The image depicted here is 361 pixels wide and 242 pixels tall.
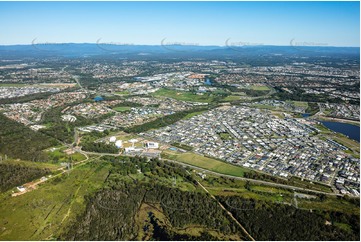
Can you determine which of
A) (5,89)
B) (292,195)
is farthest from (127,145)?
(5,89)

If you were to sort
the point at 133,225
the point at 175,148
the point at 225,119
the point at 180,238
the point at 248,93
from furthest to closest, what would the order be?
the point at 248,93 < the point at 225,119 < the point at 175,148 < the point at 133,225 < the point at 180,238

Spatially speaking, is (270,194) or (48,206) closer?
(48,206)

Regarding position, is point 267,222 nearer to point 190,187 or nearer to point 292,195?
point 292,195

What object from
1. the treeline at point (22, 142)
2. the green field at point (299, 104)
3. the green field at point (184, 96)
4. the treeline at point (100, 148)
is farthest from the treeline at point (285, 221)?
the green field at point (184, 96)

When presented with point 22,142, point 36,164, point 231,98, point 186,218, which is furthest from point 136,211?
point 231,98

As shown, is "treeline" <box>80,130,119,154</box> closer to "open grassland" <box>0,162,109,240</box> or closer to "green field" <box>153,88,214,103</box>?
"open grassland" <box>0,162,109,240</box>

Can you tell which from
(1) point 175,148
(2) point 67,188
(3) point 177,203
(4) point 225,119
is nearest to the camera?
(3) point 177,203

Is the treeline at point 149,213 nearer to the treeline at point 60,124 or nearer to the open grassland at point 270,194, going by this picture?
the open grassland at point 270,194

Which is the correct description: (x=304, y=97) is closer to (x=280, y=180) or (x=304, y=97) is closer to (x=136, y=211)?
(x=280, y=180)
